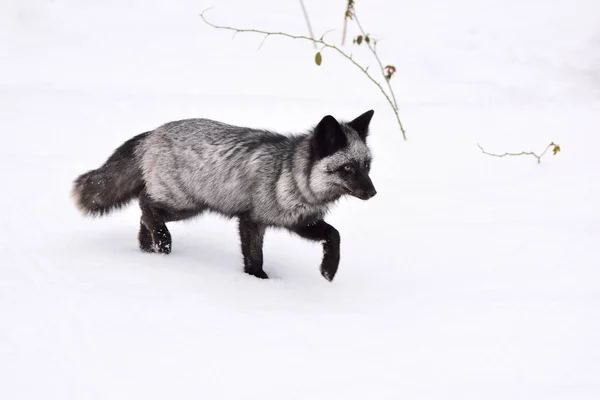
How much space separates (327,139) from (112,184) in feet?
7.30

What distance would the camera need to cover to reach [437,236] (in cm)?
684

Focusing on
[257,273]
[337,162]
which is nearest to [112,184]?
[257,273]

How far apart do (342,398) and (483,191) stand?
4.76 m

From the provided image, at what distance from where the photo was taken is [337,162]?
565 cm

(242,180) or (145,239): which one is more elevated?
(242,180)

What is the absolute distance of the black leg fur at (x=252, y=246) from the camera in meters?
5.87

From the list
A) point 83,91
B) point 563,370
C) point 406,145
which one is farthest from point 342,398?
point 83,91

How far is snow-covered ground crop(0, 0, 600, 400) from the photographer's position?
3.93 m

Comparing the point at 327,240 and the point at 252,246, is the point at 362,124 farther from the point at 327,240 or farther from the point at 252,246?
the point at 252,246

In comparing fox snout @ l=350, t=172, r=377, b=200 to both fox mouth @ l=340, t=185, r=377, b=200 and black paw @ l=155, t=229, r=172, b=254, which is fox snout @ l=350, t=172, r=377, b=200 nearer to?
fox mouth @ l=340, t=185, r=377, b=200

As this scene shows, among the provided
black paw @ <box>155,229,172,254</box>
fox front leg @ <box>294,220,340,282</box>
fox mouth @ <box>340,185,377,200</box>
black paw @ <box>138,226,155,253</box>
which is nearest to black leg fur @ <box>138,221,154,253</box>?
black paw @ <box>138,226,155,253</box>

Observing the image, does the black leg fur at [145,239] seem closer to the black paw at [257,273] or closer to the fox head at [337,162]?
the black paw at [257,273]

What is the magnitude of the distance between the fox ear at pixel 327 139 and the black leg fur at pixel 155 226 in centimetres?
160

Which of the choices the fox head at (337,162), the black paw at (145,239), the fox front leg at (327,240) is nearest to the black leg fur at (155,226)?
the black paw at (145,239)
